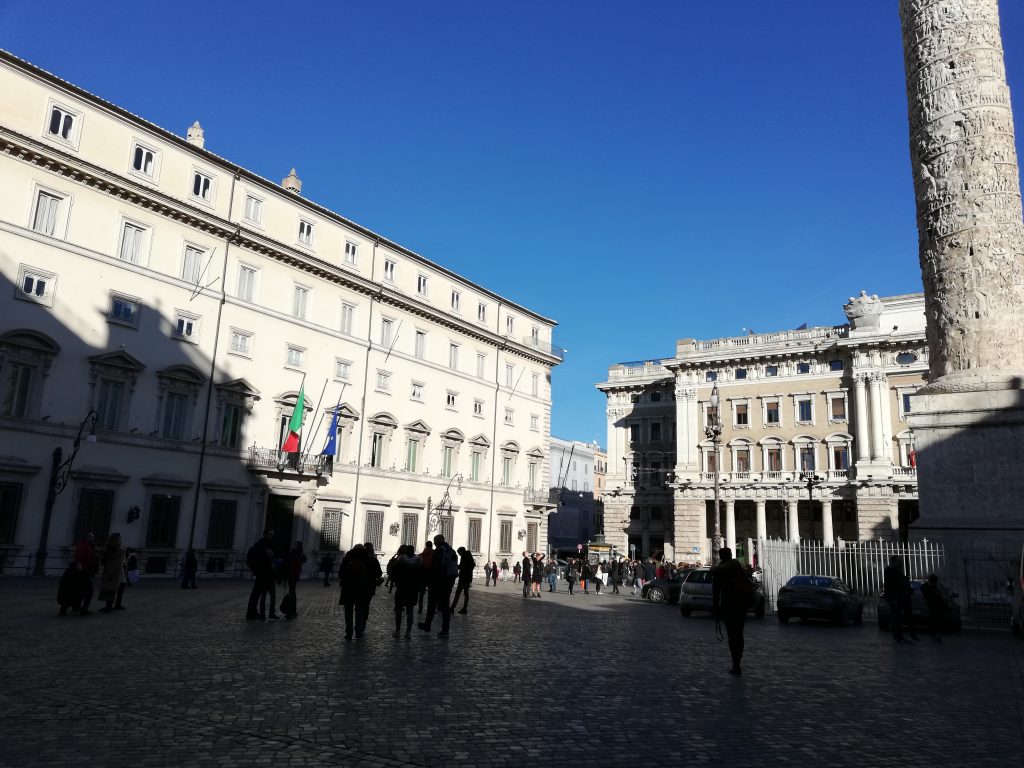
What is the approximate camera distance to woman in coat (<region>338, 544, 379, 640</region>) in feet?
41.9

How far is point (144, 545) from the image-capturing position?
92.8ft

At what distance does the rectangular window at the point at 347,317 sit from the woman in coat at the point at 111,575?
2179cm

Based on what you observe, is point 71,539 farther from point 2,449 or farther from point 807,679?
point 807,679

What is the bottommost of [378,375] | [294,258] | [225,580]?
[225,580]

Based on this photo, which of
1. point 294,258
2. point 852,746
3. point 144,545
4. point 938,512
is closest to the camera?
point 852,746

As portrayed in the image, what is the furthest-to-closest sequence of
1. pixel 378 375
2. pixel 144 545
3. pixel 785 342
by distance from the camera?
pixel 785 342 → pixel 378 375 → pixel 144 545

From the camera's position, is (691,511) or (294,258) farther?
(691,511)

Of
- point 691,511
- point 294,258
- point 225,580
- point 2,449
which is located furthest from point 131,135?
point 691,511

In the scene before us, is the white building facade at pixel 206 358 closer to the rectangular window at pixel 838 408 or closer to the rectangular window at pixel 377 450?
the rectangular window at pixel 377 450

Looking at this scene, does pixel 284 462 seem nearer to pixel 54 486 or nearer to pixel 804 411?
pixel 54 486

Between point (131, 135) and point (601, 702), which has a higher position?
point (131, 135)

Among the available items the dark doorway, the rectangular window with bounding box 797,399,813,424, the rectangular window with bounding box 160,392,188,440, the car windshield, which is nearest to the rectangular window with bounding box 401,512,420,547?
the dark doorway

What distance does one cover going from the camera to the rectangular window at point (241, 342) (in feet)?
106

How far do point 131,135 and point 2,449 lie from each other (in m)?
12.7
